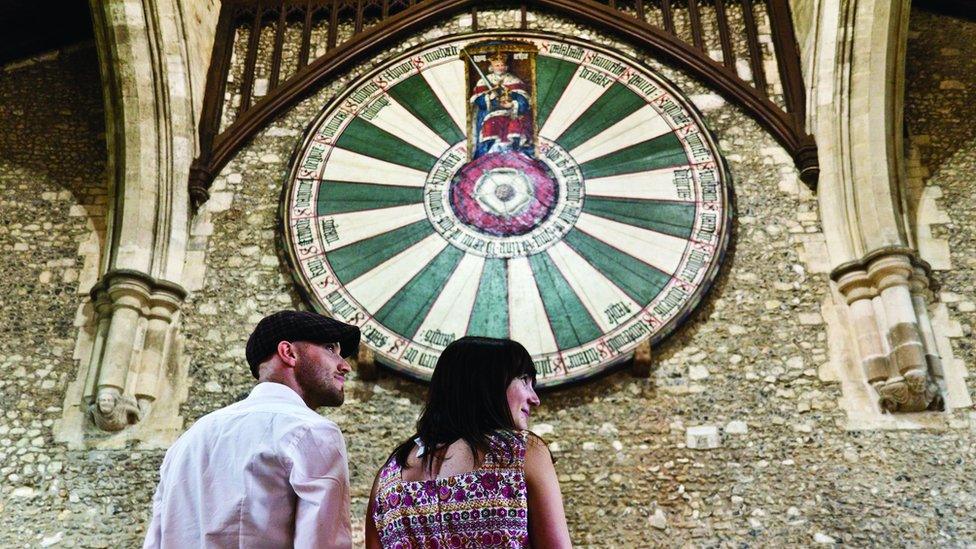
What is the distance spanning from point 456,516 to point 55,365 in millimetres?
3806

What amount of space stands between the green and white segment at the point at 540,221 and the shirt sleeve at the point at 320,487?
10.0 feet

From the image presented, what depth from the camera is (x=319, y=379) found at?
89.0 inches

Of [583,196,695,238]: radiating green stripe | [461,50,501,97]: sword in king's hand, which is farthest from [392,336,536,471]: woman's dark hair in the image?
[461,50,501,97]: sword in king's hand

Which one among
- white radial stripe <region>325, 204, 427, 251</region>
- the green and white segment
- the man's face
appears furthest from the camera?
white radial stripe <region>325, 204, 427, 251</region>

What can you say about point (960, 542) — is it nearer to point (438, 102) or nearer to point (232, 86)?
point (438, 102)

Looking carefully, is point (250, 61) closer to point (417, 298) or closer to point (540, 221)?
point (417, 298)

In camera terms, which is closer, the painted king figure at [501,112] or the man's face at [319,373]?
the man's face at [319,373]

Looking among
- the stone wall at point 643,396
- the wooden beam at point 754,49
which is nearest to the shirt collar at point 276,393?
the stone wall at point 643,396

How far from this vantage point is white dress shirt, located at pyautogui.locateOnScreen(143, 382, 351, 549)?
1929 mm

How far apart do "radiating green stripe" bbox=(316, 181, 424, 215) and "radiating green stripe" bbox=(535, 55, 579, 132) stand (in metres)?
0.81

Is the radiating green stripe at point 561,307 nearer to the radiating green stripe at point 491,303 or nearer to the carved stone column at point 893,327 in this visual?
the radiating green stripe at point 491,303

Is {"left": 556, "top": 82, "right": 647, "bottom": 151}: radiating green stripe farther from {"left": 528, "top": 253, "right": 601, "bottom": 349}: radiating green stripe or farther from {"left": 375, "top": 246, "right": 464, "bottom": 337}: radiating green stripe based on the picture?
{"left": 375, "top": 246, "right": 464, "bottom": 337}: radiating green stripe

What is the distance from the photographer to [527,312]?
521 centimetres

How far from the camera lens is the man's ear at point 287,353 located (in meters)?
2.26
